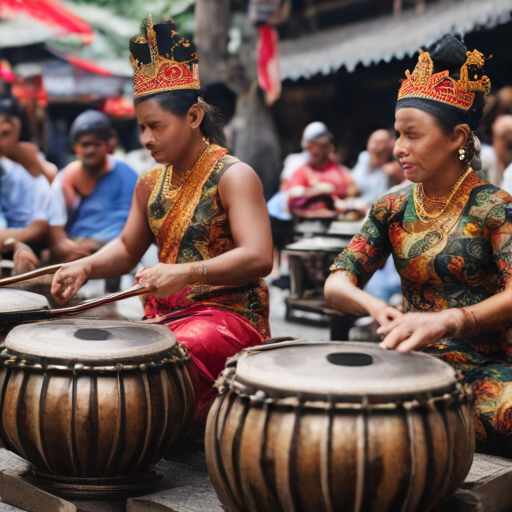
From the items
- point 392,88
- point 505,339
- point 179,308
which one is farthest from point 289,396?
point 392,88

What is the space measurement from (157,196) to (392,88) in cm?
862

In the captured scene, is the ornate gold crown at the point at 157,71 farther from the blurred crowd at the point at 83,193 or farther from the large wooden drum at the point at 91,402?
the blurred crowd at the point at 83,193

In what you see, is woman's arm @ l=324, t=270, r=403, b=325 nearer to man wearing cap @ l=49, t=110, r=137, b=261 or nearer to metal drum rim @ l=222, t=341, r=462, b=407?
metal drum rim @ l=222, t=341, r=462, b=407

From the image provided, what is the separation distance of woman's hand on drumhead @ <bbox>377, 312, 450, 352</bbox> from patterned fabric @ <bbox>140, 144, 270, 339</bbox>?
1.02 meters

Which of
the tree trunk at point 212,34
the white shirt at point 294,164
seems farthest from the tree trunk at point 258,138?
the white shirt at point 294,164

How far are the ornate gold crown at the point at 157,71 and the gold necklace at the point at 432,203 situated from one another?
1.12m

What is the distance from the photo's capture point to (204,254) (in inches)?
137

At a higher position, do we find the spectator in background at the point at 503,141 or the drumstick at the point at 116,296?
the spectator in background at the point at 503,141

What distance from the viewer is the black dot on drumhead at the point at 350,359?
2305mm

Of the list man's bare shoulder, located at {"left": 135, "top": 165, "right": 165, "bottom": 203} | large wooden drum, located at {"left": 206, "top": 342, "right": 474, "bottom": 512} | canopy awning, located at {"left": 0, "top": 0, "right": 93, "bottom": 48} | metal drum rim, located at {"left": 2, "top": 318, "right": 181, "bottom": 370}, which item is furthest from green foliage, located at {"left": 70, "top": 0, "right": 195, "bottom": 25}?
large wooden drum, located at {"left": 206, "top": 342, "right": 474, "bottom": 512}

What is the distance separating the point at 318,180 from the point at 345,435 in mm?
7076

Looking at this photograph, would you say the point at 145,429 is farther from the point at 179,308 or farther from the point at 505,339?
the point at 505,339

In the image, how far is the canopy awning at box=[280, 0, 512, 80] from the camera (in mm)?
8984

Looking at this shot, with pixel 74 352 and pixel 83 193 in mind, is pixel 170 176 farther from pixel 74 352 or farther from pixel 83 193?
pixel 83 193
